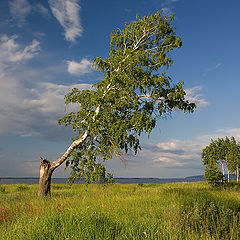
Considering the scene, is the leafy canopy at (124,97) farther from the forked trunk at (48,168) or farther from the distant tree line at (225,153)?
the distant tree line at (225,153)

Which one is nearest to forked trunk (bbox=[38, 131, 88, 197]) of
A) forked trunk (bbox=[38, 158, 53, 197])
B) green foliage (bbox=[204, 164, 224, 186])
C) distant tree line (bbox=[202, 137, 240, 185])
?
forked trunk (bbox=[38, 158, 53, 197])

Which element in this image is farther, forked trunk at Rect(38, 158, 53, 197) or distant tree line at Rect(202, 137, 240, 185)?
distant tree line at Rect(202, 137, 240, 185)

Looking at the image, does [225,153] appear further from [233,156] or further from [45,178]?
[45,178]

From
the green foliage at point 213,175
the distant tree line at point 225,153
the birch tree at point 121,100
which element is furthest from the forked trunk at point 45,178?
the distant tree line at point 225,153

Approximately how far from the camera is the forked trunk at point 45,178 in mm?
16014

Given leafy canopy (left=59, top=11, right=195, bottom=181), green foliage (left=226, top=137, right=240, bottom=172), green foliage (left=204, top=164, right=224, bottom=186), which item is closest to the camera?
leafy canopy (left=59, top=11, right=195, bottom=181)

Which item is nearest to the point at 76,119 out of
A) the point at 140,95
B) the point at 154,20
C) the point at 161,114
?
the point at 140,95

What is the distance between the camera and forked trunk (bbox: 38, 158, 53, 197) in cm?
1601

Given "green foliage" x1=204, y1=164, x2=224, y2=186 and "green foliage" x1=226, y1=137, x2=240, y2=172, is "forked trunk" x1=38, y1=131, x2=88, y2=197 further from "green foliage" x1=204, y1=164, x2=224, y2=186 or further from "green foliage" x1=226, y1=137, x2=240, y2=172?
"green foliage" x1=226, y1=137, x2=240, y2=172

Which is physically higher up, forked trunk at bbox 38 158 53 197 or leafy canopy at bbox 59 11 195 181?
leafy canopy at bbox 59 11 195 181

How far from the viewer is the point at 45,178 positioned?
16.2 meters

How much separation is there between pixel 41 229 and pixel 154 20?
1495cm

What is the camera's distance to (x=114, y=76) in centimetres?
1381

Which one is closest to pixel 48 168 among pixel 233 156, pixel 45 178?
pixel 45 178
